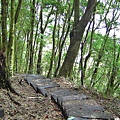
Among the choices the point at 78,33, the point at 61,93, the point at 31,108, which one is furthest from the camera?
the point at 78,33

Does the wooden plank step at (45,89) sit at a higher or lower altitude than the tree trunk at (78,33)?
lower

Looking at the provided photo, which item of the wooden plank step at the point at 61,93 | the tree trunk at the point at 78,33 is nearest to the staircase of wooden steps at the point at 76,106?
the wooden plank step at the point at 61,93

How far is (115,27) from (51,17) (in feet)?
13.2

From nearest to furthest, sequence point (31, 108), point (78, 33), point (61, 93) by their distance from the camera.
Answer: point (31, 108), point (61, 93), point (78, 33)

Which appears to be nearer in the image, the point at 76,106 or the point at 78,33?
the point at 76,106

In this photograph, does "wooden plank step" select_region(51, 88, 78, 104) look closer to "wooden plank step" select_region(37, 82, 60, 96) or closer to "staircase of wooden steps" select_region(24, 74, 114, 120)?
"staircase of wooden steps" select_region(24, 74, 114, 120)

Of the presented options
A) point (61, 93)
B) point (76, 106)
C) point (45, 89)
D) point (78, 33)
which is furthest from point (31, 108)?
point (78, 33)

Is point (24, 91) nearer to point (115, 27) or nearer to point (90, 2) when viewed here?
point (90, 2)

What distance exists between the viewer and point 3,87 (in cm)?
423

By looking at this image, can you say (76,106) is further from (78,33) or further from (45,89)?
(78,33)

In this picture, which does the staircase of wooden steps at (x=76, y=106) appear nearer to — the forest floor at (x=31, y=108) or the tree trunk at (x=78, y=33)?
the forest floor at (x=31, y=108)

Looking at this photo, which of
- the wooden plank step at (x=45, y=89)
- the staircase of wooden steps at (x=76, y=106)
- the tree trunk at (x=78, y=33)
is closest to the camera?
the staircase of wooden steps at (x=76, y=106)

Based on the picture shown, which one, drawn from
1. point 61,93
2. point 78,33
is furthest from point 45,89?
point 78,33

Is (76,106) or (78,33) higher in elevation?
(78,33)
